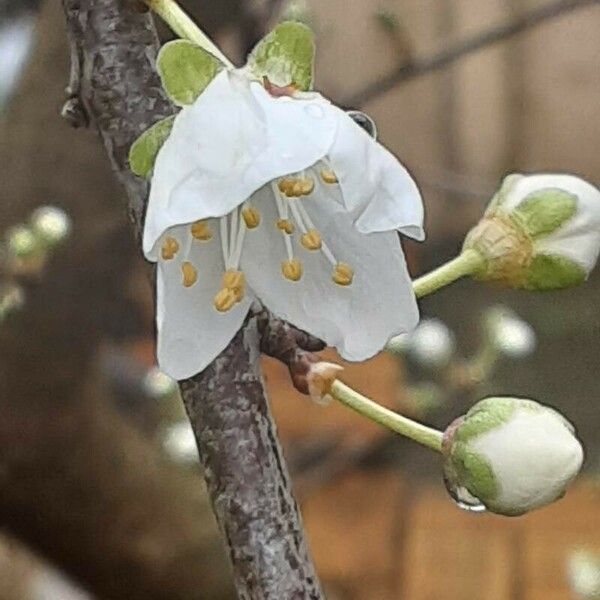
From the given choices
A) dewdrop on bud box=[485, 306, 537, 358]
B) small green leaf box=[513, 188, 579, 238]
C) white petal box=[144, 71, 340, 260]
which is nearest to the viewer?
white petal box=[144, 71, 340, 260]

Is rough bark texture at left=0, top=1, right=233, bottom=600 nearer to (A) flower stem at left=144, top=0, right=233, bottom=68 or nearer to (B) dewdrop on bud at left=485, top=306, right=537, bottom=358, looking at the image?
(B) dewdrop on bud at left=485, top=306, right=537, bottom=358

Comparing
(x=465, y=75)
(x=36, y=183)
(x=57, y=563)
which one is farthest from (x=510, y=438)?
(x=465, y=75)

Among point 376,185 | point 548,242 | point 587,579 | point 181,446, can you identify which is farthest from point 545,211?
point 181,446

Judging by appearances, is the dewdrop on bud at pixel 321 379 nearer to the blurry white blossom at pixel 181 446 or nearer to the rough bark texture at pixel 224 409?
the rough bark texture at pixel 224 409

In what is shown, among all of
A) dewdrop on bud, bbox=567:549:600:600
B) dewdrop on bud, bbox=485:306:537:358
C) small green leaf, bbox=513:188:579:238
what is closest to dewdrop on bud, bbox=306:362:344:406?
small green leaf, bbox=513:188:579:238

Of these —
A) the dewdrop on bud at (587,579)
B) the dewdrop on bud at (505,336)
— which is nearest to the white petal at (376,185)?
the dewdrop on bud at (587,579)

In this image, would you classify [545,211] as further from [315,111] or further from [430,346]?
[430,346]

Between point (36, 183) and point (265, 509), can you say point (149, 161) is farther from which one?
point (36, 183)
